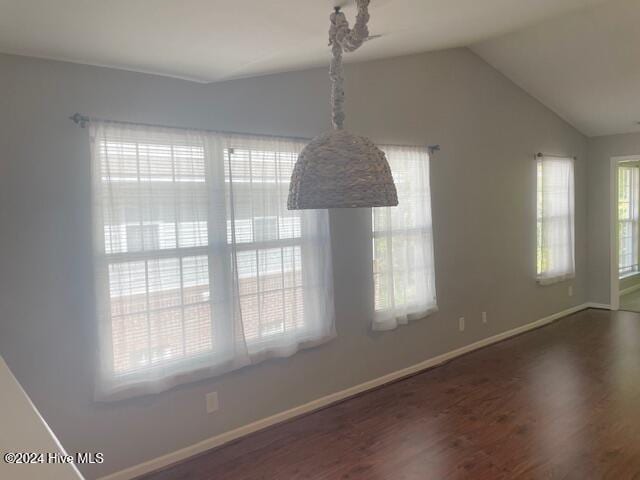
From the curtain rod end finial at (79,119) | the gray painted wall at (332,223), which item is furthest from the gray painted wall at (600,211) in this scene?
the curtain rod end finial at (79,119)

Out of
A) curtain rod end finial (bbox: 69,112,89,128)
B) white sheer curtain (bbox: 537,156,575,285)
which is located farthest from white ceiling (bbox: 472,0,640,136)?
curtain rod end finial (bbox: 69,112,89,128)

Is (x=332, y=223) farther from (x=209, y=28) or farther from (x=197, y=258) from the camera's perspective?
(x=209, y=28)

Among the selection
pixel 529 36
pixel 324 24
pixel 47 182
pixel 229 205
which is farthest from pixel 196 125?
pixel 529 36

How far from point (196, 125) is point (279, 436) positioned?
2.08m

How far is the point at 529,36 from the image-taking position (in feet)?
13.1

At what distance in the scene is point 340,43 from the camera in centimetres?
163

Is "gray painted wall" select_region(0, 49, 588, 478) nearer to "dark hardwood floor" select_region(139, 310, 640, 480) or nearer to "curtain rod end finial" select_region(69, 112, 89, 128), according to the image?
"curtain rod end finial" select_region(69, 112, 89, 128)

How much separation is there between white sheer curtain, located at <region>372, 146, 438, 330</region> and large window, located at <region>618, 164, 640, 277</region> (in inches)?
183

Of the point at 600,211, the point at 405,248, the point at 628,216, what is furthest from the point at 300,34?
the point at 628,216

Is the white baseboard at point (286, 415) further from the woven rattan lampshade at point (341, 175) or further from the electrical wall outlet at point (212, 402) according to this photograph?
the woven rattan lampshade at point (341, 175)

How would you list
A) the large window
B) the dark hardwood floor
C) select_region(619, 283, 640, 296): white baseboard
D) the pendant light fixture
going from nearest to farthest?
the pendant light fixture < the dark hardwood floor < the large window < select_region(619, 283, 640, 296): white baseboard

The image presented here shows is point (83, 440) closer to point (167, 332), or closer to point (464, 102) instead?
point (167, 332)

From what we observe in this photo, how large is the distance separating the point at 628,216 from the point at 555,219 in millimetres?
2577

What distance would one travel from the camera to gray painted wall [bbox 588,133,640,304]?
5980mm
